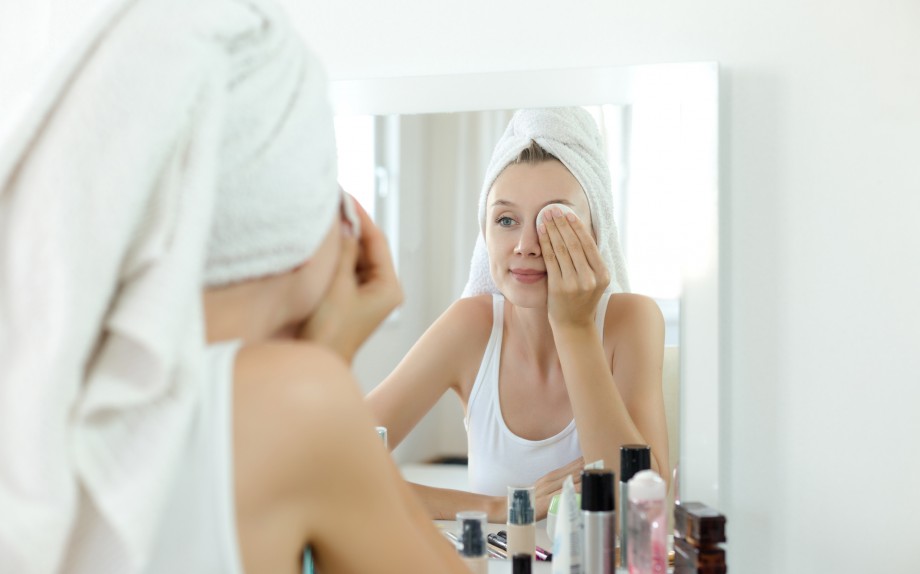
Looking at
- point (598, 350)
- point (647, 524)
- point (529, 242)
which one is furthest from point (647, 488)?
point (529, 242)

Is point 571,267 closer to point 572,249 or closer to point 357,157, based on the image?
point 572,249

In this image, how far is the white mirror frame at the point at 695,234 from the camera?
111 centimetres

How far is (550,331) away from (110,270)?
0.69 metres

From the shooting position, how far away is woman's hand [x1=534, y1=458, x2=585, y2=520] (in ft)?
3.63

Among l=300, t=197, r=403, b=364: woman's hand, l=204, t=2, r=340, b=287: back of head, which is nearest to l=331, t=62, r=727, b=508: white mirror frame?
l=300, t=197, r=403, b=364: woman's hand

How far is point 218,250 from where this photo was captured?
0.62m

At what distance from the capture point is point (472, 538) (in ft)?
3.15

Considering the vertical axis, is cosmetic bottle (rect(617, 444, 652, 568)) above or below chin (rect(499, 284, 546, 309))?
below

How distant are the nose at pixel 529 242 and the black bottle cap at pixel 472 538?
1.16ft

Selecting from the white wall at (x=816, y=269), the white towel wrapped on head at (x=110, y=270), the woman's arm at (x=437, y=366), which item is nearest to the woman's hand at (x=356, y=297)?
the white towel wrapped on head at (x=110, y=270)

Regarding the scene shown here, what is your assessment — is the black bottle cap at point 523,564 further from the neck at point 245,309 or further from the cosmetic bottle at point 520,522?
the neck at point 245,309

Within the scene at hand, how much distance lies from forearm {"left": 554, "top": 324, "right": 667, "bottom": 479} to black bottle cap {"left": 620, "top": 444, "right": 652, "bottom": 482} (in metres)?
0.09

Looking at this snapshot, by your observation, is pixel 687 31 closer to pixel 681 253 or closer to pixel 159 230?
pixel 681 253

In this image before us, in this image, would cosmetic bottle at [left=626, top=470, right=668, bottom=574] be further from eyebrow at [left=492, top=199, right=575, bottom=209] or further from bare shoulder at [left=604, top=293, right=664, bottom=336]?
eyebrow at [left=492, top=199, right=575, bottom=209]
